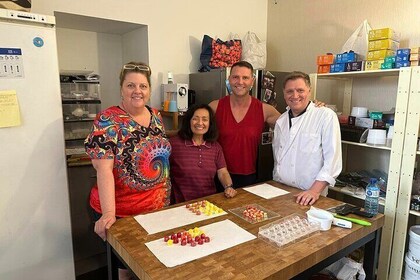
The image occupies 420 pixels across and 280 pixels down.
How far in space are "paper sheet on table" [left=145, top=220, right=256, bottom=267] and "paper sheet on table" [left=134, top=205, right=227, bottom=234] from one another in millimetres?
89

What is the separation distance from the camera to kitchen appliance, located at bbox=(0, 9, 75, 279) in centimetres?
139

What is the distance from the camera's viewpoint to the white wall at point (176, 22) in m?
2.45

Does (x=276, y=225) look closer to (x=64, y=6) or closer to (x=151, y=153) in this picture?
(x=151, y=153)

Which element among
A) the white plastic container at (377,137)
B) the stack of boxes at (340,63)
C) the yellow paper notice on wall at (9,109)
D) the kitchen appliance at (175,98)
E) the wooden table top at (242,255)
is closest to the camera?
the wooden table top at (242,255)

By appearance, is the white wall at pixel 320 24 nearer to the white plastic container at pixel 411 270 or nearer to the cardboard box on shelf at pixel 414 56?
the cardboard box on shelf at pixel 414 56

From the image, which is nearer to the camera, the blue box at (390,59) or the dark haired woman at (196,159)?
the dark haired woman at (196,159)

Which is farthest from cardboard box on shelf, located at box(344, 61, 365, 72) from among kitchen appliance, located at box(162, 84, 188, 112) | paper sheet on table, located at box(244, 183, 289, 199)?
kitchen appliance, located at box(162, 84, 188, 112)

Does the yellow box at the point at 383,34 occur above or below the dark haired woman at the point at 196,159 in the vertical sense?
above

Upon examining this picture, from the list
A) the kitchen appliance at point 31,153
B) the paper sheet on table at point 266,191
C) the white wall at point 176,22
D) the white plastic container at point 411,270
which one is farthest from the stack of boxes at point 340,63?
the kitchen appliance at point 31,153

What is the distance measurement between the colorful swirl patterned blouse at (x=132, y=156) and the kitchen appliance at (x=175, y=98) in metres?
1.07

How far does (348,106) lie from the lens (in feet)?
8.35

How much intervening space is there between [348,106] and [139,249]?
2224mm

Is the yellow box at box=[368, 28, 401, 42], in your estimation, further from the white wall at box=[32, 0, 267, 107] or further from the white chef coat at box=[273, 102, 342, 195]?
the white wall at box=[32, 0, 267, 107]

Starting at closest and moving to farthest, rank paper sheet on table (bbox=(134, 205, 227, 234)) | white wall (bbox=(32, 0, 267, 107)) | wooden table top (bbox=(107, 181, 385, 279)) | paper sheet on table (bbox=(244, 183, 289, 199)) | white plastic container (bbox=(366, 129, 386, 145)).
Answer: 1. wooden table top (bbox=(107, 181, 385, 279))
2. paper sheet on table (bbox=(134, 205, 227, 234))
3. paper sheet on table (bbox=(244, 183, 289, 199))
4. white plastic container (bbox=(366, 129, 386, 145))
5. white wall (bbox=(32, 0, 267, 107))
